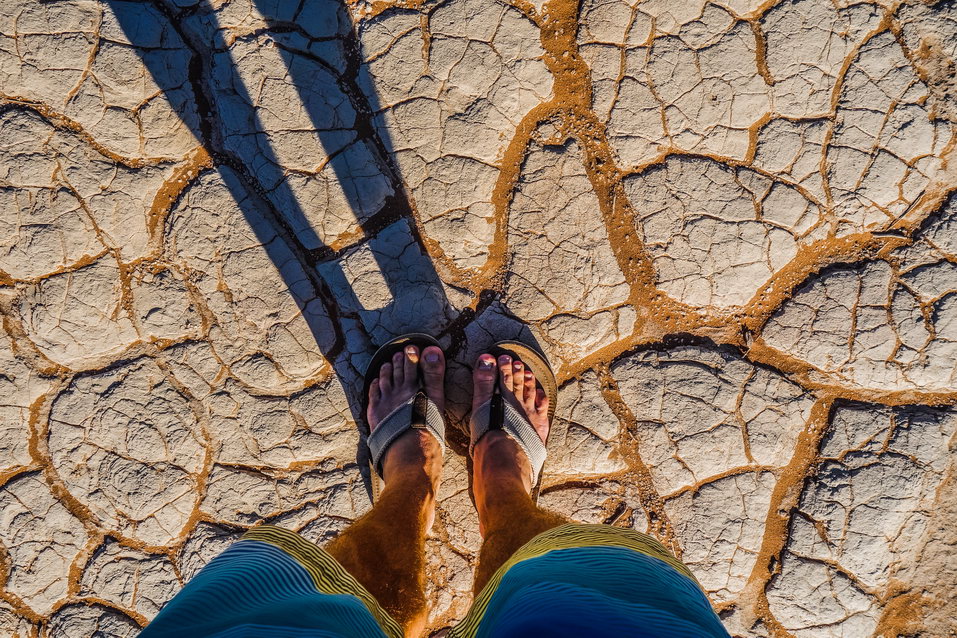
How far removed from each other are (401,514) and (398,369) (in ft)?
1.86

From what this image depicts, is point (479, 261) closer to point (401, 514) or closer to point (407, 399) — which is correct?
point (407, 399)

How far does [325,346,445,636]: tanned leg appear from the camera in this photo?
6.40 ft

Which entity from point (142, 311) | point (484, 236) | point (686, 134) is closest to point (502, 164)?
point (484, 236)

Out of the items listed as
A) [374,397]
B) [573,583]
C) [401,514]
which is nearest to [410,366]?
[374,397]

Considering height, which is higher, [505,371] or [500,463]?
[505,371]

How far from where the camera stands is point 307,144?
7.69 ft

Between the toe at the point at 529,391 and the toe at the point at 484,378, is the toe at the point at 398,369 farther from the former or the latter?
the toe at the point at 529,391

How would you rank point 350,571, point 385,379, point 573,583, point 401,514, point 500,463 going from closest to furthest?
point 573,583 < point 350,571 < point 401,514 < point 500,463 < point 385,379

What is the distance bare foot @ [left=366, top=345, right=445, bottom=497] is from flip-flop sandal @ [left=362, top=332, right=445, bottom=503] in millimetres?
19

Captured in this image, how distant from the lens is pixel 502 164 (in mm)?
2373

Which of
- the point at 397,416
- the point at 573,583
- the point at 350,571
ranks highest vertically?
the point at 397,416

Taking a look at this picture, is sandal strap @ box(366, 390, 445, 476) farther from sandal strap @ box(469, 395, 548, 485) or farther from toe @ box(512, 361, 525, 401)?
toe @ box(512, 361, 525, 401)

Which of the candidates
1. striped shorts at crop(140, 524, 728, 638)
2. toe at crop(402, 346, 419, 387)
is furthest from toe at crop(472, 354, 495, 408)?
striped shorts at crop(140, 524, 728, 638)

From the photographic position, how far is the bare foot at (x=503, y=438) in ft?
7.14
